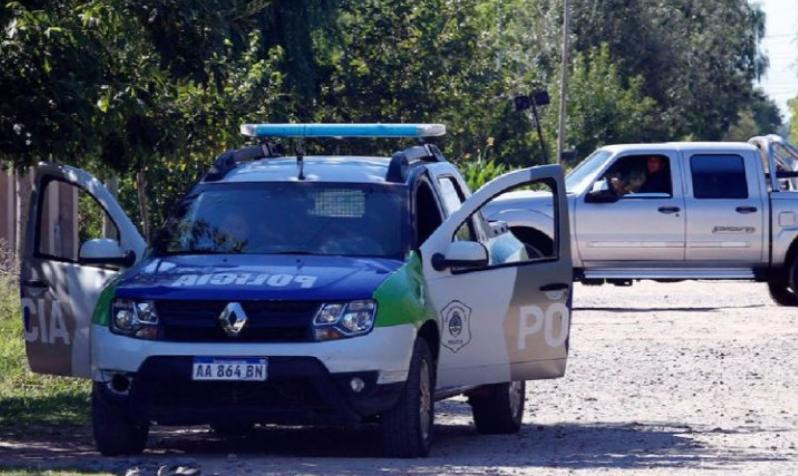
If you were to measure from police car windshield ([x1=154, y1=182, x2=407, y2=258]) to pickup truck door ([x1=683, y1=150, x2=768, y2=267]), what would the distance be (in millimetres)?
12526

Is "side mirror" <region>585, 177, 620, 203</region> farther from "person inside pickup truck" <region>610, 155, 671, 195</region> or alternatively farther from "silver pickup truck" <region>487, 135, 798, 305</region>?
"person inside pickup truck" <region>610, 155, 671, 195</region>

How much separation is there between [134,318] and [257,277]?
0.72m

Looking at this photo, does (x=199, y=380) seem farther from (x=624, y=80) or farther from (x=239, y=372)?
(x=624, y=80)

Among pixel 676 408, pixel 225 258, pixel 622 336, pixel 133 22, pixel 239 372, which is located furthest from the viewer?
pixel 622 336

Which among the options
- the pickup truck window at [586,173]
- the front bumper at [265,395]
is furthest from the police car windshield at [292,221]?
the pickup truck window at [586,173]

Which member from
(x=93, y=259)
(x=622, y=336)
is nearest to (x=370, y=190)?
(x=93, y=259)

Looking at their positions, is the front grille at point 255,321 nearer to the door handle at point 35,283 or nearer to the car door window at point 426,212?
the car door window at point 426,212

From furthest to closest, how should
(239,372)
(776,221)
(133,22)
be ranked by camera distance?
1. (776,221)
2. (133,22)
3. (239,372)

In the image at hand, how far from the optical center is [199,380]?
9867 millimetres

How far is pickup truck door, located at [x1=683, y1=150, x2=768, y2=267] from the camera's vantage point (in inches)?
909

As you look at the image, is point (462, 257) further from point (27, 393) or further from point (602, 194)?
point (602, 194)

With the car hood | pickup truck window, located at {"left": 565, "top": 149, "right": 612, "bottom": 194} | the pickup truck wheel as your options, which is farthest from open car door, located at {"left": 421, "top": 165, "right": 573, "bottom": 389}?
the pickup truck wheel

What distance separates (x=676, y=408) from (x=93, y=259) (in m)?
4.99

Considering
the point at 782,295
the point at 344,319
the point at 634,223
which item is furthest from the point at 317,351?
the point at 782,295
